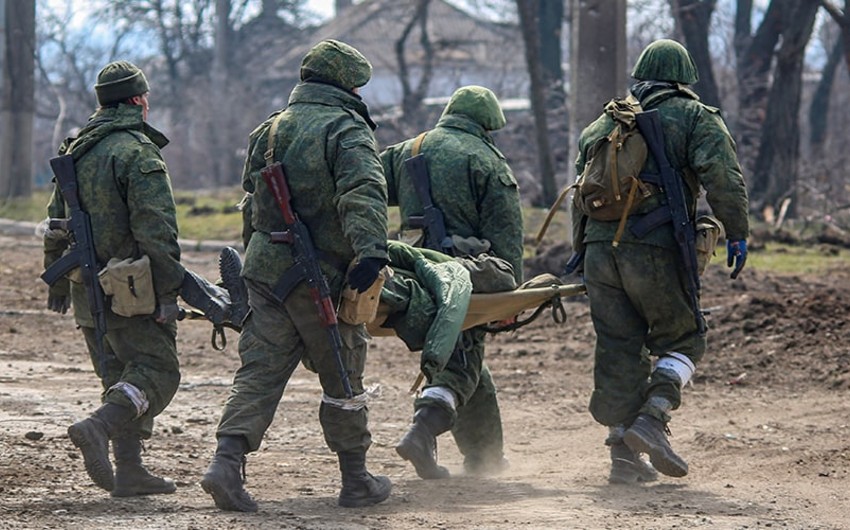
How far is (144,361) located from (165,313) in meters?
0.26

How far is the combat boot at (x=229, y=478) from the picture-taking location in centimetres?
659

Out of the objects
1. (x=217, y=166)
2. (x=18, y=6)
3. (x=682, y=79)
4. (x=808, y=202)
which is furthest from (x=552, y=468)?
(x=217, y=166)

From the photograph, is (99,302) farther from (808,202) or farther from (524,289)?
(808,202)

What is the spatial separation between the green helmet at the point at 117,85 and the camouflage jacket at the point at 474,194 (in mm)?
1623


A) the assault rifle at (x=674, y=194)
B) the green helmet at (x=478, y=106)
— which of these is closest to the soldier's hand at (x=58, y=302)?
the green helmet at (x=478, y=106)

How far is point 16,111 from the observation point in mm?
25562

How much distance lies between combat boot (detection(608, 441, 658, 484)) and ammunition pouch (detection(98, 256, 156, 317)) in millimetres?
2515

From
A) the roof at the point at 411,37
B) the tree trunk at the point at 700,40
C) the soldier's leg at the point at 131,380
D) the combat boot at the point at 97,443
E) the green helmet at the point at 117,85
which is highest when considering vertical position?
the roof at the point at 411,37

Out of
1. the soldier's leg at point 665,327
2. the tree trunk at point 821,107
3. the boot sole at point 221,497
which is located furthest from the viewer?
the tree trunk at point 821,107

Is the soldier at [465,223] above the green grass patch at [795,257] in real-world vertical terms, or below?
above

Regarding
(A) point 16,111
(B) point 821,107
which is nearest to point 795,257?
(A) point 16,111

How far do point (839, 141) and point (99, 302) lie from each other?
121 ft

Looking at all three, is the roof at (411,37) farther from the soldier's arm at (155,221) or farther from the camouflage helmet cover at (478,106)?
the soldier's arm at (155,221)

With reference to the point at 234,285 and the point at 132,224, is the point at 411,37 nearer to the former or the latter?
the point at 234,285
